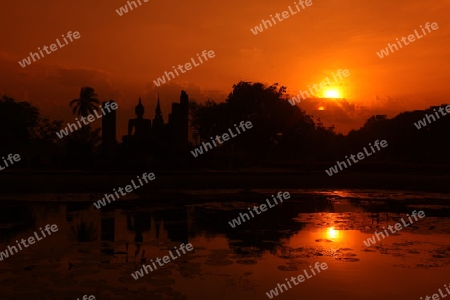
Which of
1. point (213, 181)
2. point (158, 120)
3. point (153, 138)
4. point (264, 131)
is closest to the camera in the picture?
point (213, 181)

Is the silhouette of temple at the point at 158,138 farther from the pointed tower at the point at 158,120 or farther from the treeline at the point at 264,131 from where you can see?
the treeline at the point at 264,131

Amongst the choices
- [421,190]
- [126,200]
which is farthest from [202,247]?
[421,190]

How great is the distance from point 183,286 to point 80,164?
3638cm

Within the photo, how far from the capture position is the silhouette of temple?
43344 millimetres

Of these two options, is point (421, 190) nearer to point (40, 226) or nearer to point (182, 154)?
point (182, 154)

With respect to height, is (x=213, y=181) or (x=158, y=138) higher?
(x=158, y=138)

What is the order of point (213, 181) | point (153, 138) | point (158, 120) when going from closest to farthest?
1. point (213, 181)
2. point (153, 138)
3. point (158, 120)

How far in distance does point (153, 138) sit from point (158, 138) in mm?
525

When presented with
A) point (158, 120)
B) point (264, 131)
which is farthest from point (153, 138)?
point (264, 131)

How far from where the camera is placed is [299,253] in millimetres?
12383

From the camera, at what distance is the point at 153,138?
44500 mm

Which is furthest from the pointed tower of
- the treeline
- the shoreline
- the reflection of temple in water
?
the treeline

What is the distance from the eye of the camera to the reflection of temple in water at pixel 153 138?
43188 mm

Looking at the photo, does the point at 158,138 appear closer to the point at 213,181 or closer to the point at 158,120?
the point at 158,120
